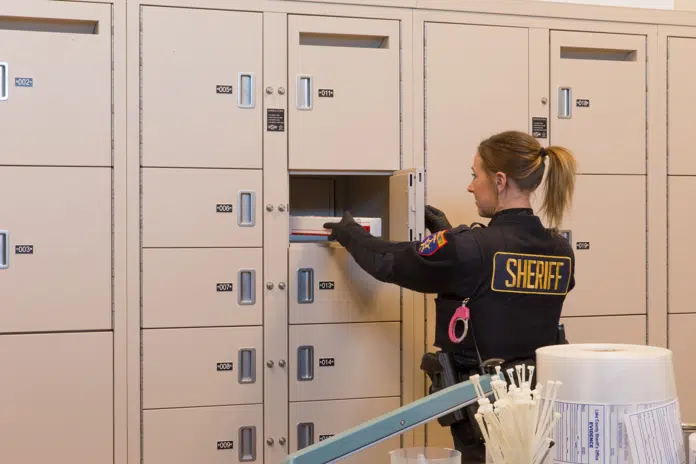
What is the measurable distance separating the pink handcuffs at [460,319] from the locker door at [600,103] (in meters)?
1.08

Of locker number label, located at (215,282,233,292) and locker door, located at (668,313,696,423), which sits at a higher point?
locker number label, located at (215,282,233,292)

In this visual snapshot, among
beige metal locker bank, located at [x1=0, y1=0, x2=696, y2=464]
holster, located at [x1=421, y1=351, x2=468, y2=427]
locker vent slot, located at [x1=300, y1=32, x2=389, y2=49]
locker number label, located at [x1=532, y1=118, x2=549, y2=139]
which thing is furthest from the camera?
locker number label, located at [x1=532, y1=118, x2=549, y2=139]

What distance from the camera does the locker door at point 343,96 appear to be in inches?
111

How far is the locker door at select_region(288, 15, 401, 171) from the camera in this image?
9.27 ft

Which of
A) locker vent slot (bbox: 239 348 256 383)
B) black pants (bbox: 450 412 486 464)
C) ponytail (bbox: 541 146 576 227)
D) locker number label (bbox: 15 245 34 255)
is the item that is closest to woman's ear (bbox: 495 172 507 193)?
ponytail (bbox: 541 146 576 227)

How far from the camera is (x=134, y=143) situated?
2693 millimetres

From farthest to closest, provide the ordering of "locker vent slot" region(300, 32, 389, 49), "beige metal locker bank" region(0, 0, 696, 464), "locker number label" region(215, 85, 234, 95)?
"locker vent slot" region(300, 32, 389, 49)
"locker number label" region(215, 85, 234, 95)
"beige metal locker bank" region(0, 0, 696, 464)

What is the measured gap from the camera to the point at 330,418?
9.42 ft

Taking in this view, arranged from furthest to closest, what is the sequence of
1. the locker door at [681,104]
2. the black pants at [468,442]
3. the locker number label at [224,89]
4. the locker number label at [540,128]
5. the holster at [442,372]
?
the locker door at [681,104]
the locker number label at [540,128]
the locker number label at [224,89]
the holster at [442,372]
the black pants at [468,442]

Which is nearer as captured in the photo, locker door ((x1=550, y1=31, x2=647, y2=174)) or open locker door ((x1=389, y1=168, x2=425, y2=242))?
open locker door ((x1=389, y1=168, x2=425, y2=242))

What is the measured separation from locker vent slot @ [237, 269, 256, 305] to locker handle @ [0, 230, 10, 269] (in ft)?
2.30

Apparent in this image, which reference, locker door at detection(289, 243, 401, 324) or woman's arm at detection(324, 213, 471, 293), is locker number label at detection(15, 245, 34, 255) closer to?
locker door at detection(289, 243, 401, 324)

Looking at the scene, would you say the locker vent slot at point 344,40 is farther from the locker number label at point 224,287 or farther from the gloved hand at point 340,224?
the locker number label at point 224,287

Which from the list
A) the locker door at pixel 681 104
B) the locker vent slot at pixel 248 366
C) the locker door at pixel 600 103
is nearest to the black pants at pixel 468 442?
the locker vent slot at pixel 248 366
